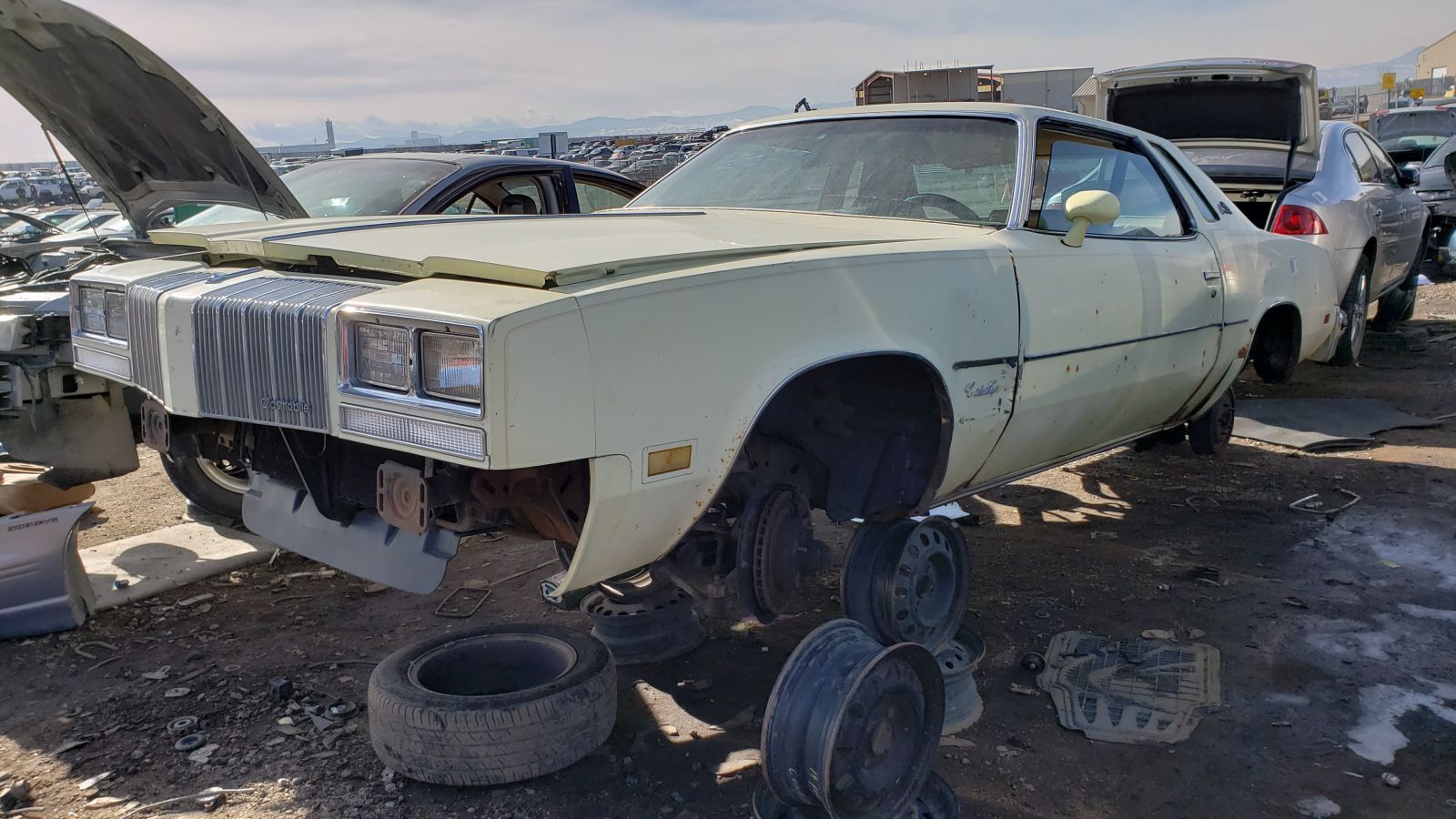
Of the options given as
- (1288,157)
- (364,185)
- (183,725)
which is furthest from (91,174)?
(1288,157)

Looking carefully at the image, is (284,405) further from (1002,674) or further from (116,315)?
(1002,674)

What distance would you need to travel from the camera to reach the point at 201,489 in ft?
12.9

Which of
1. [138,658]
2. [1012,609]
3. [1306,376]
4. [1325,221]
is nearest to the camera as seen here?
[138,658]

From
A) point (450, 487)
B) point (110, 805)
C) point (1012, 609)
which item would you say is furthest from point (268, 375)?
point (1012, 609)

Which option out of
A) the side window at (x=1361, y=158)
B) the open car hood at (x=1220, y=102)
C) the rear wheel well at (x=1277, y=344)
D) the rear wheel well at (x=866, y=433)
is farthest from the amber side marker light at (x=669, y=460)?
the side window at (x=1361, y=158)

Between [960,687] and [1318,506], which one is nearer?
[960,687]

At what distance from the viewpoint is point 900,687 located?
2.48 m

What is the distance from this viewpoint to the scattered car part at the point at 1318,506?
475cm

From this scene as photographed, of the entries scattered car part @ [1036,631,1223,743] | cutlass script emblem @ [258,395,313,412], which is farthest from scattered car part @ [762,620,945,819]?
cutlass script emblem @ [258,395,313,412]

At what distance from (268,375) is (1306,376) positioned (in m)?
7.12

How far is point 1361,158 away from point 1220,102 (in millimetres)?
1088

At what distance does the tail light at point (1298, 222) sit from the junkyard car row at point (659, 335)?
159 cm

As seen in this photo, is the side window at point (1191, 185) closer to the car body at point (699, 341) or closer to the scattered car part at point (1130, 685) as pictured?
the car body at point (699, 341)

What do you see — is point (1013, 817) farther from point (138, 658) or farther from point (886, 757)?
point (138, 658)
